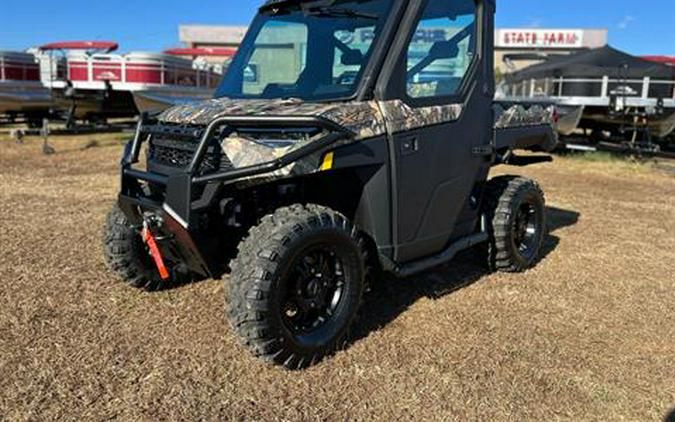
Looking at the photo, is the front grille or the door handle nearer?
the front grille

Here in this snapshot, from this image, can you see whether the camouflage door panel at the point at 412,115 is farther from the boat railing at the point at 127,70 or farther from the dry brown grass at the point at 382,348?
the boat railing at the point at 127,70

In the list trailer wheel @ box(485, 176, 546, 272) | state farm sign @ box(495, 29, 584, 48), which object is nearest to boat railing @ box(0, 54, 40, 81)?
trailer wheel @ box(485, 176, 546, 272)

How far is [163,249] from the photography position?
12.0 ft

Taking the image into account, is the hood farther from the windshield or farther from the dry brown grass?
the dry brown grass

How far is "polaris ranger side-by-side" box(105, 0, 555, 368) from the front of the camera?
3.15 metres

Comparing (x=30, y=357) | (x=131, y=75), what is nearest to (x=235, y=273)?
(x=30, y=357)

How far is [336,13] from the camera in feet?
12.7

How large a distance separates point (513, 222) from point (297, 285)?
2.28 meters

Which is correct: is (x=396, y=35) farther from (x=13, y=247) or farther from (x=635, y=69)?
(x=635, y=69)

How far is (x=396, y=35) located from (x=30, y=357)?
272cm

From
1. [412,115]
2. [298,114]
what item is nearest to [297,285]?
[298,114]

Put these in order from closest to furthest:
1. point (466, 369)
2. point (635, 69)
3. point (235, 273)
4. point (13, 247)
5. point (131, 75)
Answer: point (235, 273), point (466, 369), point (13, 247), point (635, 69), point (131, 75)

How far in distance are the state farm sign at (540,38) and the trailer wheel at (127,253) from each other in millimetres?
53414

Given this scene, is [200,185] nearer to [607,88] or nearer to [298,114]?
[298,114]
